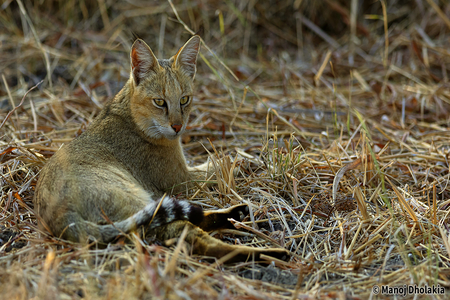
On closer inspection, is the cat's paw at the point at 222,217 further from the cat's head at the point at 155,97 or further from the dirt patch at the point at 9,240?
the dirt patch at the point at 9,240

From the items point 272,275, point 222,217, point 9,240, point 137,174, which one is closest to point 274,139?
point 222,217

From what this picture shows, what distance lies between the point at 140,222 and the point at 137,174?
1044mm

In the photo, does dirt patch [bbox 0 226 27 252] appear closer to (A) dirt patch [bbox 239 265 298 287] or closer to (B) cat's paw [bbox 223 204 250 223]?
(B) cat's paw [bbox 223 204 250 223]

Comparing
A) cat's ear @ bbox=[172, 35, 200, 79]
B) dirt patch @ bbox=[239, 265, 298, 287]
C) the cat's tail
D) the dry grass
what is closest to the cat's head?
cat's ear @ bbox=[172, 35, 200, 79]

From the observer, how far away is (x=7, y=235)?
324 cm

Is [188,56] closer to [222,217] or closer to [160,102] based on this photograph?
[160,102]

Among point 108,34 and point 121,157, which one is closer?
point 121,157

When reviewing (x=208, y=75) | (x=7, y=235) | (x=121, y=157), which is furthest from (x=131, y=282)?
(x=208, y=75)

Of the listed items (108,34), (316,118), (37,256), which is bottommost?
(316,118)

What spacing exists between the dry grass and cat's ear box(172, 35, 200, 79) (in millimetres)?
326

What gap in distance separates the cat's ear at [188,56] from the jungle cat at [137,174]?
1 cm

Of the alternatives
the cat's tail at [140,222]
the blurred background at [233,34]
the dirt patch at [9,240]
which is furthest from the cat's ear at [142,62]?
the blurred background at [233,34]

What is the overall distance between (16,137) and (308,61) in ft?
16.9

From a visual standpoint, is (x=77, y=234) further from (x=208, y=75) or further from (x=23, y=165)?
(x=208, y=75)
